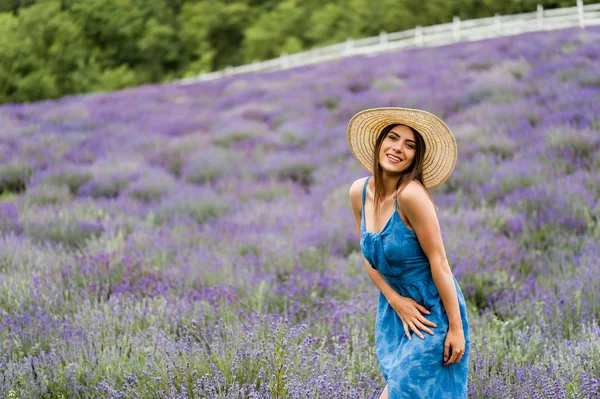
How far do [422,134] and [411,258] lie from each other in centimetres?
44

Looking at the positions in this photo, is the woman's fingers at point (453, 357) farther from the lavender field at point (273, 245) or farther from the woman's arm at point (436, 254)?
the lavender field at point (273, 245)

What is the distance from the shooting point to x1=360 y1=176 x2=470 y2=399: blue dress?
1842 millimetres

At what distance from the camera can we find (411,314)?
1.93m

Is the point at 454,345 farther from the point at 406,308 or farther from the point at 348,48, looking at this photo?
the point at 348,48

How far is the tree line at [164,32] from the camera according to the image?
15.6 meters

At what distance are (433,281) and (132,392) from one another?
4.17 ft

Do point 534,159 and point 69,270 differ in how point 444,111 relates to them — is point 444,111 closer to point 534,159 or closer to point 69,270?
point 534,159

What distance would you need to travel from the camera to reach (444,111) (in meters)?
8.63

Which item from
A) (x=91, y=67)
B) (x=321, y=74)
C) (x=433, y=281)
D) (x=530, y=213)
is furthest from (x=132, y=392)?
(x=91, y=67)

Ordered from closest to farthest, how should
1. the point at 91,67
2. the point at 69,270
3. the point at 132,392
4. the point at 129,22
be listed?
the point at 132,392 → the point at 69,270 → the point at 91,67 → the point at 129,22

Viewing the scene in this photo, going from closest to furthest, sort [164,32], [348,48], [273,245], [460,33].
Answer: [273,245] → [460,33] → [348,48] → [164,32]

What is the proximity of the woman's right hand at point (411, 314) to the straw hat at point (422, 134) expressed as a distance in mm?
442

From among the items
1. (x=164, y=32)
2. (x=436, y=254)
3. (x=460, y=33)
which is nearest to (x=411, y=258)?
(x=436, y=254)

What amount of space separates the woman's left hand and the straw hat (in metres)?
0.54
